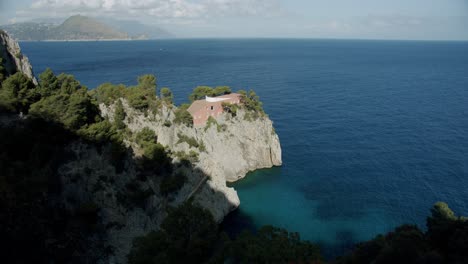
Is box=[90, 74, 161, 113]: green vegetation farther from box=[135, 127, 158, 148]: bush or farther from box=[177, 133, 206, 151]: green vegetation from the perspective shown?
box=[177, 133, 206, 151]: green vegetation

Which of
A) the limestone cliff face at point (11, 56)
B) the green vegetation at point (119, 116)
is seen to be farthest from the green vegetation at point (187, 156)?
the limestone cliff face at point (11, 56)

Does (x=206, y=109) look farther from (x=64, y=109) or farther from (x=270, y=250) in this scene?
(x=270, y=250)

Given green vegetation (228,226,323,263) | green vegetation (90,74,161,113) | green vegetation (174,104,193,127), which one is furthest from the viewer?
green vegetation (174,104,193,127)

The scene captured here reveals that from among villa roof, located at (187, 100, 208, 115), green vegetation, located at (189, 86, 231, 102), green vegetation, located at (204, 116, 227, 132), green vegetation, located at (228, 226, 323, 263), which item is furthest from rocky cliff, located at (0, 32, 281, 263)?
green vegetation, located at (189, 86, 231, 102)

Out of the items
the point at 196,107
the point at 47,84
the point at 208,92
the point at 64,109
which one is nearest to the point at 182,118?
the point at 196,107

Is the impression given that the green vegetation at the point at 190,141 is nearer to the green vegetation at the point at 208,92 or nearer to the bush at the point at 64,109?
the bush at the point at 64,109

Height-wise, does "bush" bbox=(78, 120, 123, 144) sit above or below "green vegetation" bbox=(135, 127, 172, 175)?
above
